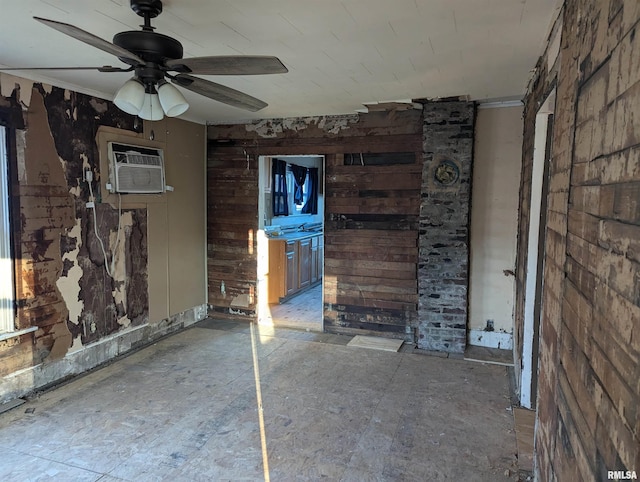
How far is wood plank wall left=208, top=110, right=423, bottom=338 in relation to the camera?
14.8 feet

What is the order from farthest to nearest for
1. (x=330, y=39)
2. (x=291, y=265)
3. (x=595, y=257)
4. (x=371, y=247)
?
(x=291, y=265)
(x=371, y=247)
(x=330, y=39)
(x=595, y=257)

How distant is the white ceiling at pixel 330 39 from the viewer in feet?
6.73

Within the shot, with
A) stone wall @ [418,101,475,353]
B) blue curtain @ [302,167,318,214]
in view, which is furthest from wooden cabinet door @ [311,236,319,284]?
stone wall @ [418,101,475,353]

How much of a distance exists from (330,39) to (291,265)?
4.03 metres

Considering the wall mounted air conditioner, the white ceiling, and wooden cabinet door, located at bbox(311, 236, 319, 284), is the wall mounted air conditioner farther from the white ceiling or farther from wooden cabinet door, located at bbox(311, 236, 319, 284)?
wooden cabinet door, located at bbox(311, 236, 319, 284)

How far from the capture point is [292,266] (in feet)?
A: 20.3

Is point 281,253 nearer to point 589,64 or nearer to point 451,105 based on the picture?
point 451,105

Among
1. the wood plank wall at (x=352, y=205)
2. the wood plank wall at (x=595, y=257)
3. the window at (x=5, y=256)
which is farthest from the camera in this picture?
the wood plank wall at (x=352, y=205)

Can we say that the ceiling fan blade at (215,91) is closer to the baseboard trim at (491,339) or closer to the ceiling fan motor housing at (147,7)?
the ceiling fan motor housing at (147,7)

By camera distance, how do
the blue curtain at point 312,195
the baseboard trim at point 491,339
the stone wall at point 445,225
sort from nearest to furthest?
the stone wall at point 445,225 → the baseboard trim at point 491,339 → the blue curtain at point 312,195

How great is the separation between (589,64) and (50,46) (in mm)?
2885

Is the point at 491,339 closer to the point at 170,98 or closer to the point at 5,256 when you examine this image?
the point at 170,98

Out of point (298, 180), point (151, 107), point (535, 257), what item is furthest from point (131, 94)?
point (298, 180)

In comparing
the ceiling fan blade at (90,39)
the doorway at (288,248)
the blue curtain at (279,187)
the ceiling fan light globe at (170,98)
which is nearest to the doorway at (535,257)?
the ceiling fan light globe at (170,98)
